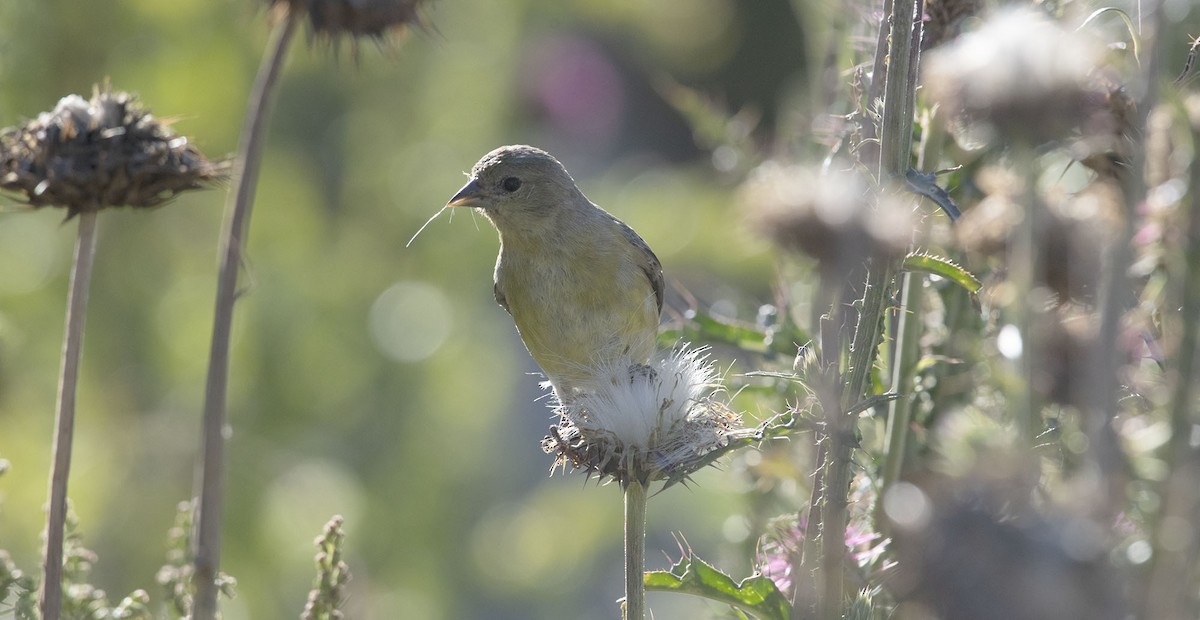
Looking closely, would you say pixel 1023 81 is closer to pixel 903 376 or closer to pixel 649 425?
pixel 649 425

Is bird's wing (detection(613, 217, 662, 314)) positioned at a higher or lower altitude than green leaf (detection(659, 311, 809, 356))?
higher

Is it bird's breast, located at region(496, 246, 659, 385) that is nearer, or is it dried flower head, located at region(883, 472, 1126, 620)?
dried flower head, located at region(883, 472, 1126, 620)

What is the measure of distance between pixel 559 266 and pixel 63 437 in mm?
1856

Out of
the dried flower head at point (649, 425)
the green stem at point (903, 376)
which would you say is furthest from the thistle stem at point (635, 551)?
the green stem at point (903, 376)

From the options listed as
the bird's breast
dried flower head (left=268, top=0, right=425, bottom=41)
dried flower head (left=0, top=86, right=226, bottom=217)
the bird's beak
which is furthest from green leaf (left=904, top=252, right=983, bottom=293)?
the bird's beak

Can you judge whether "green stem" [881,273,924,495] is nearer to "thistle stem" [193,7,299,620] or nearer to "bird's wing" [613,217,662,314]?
"thistle stem" [193,7,299,620]

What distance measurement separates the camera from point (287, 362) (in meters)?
5.80

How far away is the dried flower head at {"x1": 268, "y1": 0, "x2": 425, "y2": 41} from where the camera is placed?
2.19 m

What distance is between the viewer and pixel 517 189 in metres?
3.42

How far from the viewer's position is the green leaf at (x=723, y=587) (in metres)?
1.53

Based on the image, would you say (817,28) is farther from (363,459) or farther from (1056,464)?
(363,459)

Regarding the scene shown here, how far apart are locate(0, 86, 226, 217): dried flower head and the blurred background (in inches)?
102

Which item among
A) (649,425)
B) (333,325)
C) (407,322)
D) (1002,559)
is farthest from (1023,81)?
(407,322)

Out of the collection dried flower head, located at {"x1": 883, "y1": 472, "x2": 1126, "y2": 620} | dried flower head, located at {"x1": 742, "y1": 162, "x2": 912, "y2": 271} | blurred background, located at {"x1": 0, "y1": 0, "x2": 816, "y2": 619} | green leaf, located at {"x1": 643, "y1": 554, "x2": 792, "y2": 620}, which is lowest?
dried flower head, located at {"x1": 883, "y1": 472, "x2": 1126, "y2": 620}
